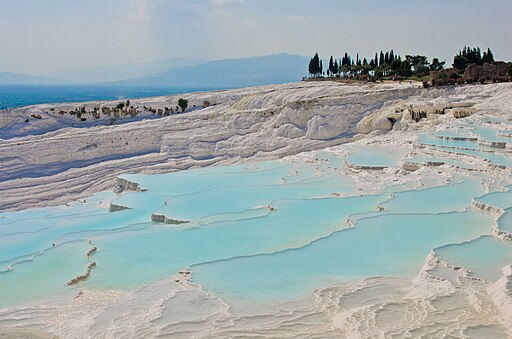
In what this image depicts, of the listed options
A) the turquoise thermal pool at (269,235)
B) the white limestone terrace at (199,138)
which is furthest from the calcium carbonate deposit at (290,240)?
the white limestone terrace at (199,138)

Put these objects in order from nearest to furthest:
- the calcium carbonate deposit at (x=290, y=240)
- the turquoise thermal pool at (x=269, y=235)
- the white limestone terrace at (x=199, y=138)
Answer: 1. the calcium carbonate deposit at (x=290, y=240)
2. the turquoise thermal pool at (x=269, y=235)
3. the white limestone terrace at (x=199, y=138)

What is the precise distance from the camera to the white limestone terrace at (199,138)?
18.3 metres

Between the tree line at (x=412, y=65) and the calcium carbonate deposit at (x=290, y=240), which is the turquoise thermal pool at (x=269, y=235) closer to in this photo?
the calcium carbonate deposit at (x=290, y=240)

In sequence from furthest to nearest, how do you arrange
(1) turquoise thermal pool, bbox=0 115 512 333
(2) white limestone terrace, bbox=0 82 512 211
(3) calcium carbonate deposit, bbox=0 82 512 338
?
(2) white limestone terrace, bbox=0 82 512 211 → (1) turquoise thermal pool, bbox=0 115 512 333 → (3) calcium carbonate deposit, bbox=0 82 512 338

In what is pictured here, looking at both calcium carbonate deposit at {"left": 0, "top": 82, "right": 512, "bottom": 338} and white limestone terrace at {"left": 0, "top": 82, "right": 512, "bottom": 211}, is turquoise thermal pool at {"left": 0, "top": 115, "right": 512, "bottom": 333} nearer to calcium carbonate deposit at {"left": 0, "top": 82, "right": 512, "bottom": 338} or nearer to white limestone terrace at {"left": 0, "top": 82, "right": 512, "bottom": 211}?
calcium carbonate deposit at {"left": 0, "top": 82, "right": 512, "bottom": 338}

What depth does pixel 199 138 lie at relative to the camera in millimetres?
21484

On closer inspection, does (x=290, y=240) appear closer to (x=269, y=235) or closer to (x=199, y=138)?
(x=269, y=235)

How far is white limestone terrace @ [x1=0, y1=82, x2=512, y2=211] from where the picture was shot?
1834 centimetres

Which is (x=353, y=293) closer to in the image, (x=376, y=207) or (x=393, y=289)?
(x=393, y=289)

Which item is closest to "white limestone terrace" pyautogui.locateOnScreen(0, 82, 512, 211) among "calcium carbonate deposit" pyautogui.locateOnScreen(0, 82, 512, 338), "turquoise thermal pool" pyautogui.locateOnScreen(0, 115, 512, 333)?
"calcium carbonate deposit" pyautogui.locateOnScreen(0, 82, 512, 338)

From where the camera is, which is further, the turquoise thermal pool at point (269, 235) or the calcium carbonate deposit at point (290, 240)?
the turquoise thermal pool at point (269, 235)

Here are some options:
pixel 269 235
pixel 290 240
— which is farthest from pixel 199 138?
pixel 290 240

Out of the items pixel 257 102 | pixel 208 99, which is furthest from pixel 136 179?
pixel 208 99

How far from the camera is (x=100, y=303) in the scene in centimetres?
558
